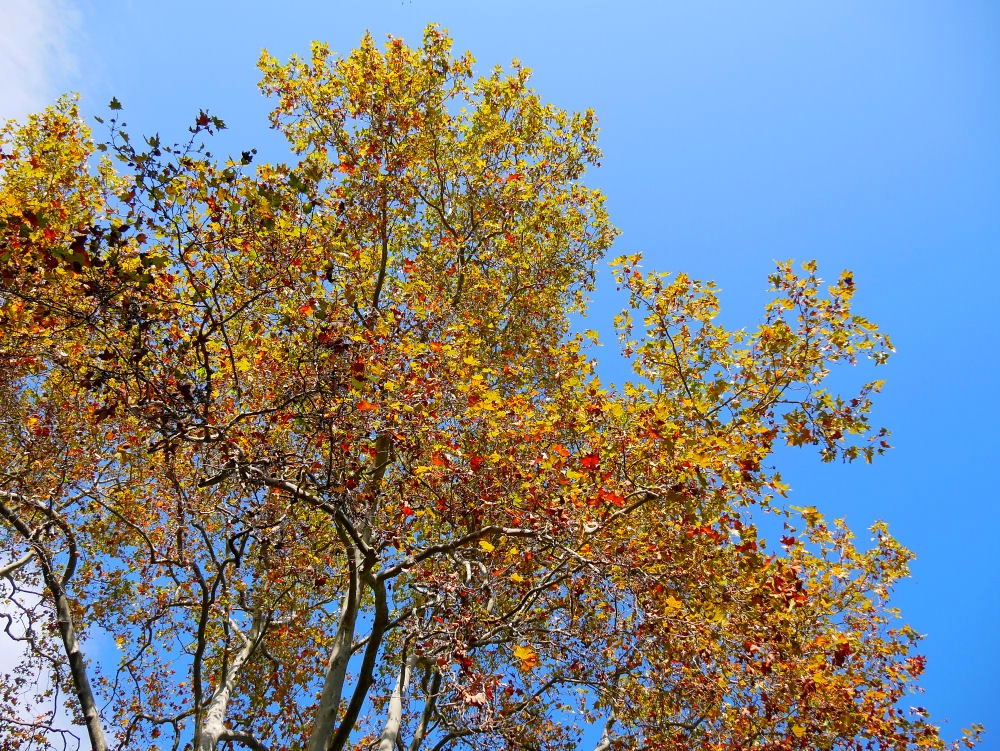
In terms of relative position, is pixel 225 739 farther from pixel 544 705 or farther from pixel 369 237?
pixel 369 237

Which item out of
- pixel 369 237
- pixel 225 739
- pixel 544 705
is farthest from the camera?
pixel 544 705

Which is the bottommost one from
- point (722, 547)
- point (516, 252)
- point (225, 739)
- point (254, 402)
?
point (225, 739)

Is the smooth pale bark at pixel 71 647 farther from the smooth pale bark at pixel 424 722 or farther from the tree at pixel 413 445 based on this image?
the smooth pale bark at pixel 424 722

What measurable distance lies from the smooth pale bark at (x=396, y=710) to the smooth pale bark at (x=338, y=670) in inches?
53.6

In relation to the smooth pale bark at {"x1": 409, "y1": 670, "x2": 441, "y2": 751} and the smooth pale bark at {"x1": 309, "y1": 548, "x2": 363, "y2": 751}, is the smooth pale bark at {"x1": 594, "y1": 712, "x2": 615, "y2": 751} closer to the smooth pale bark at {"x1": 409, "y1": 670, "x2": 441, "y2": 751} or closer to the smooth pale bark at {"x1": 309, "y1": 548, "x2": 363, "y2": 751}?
the smooth pale bark at {"x1": 409, "y1": 670, "x2": 441, "y2": 751}

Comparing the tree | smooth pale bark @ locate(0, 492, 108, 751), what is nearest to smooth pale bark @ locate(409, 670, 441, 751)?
the tree

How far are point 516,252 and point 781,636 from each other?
9209mm

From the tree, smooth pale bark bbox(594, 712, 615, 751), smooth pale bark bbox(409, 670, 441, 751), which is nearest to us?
the tree

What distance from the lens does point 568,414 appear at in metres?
9.68

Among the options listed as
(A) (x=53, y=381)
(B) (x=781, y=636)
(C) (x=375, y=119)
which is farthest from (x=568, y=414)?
(A) (x=53, y=381)

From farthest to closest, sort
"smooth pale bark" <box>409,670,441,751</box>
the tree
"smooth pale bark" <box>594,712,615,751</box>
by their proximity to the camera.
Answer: "smooth pale bark" <box>409,670,441,751</box> < "smooth pale bark" <box>594,712,615,751</box> < the tree

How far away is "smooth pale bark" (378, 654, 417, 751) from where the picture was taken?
9070 millimetres

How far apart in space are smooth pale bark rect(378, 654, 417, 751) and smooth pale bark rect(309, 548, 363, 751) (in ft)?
4.46

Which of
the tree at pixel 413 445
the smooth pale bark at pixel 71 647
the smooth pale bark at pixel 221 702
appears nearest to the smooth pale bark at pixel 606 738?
the tree at pixel 413 445
